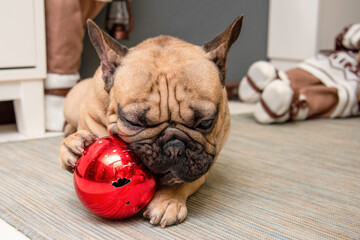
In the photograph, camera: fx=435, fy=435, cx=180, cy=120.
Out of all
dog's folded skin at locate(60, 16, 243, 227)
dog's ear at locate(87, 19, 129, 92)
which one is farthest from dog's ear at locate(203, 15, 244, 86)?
dog's ear at locate(87, 19, 129, 92)

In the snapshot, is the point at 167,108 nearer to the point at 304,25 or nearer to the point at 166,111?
the point at 166,111

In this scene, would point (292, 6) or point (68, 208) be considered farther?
point (292, 6)

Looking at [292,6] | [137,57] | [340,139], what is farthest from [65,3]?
[292,6]

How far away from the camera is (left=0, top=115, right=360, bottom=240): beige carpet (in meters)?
1.19

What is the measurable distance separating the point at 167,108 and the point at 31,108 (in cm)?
133

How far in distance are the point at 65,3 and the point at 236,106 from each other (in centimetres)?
151

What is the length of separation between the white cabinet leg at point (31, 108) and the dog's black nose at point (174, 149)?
1.33 meters

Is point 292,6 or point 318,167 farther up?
point 292,6

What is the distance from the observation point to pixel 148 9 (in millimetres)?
2967

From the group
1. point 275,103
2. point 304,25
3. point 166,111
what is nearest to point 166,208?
point 166,111

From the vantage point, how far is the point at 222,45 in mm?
1337

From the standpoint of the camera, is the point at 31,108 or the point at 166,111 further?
the point at 31,108

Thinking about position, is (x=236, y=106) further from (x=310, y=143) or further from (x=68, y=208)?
(x=68, y=208)

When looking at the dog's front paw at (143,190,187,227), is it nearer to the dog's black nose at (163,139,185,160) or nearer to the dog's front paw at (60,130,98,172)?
the dog's black nose at (163,139,185,160)
